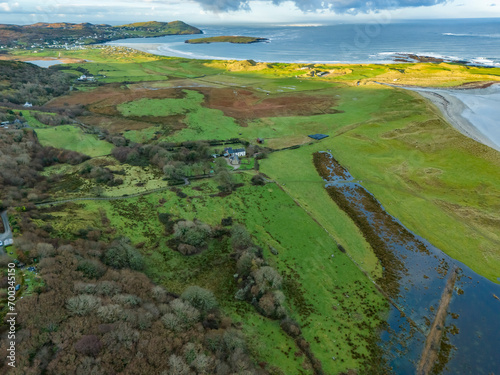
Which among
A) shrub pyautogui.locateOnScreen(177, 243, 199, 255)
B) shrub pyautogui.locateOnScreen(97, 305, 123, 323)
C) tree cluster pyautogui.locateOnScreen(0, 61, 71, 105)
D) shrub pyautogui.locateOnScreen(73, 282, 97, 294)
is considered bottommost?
shrub pyautogui.locateOnScreen(177, 243, 199, 255)

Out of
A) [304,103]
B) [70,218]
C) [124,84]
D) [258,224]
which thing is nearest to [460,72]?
[304,103]

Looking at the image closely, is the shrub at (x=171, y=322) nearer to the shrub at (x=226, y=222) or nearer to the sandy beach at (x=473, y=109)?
the shrub at (x=226, y=222)

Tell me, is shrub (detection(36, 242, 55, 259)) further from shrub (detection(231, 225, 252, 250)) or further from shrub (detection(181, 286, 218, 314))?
shrub (detection(231, 225, 252, 250))

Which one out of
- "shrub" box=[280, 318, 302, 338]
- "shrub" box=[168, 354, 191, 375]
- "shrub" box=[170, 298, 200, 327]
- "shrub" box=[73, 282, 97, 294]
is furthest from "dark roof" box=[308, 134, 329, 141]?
"shrub" box=[168, 354, 191, 375]

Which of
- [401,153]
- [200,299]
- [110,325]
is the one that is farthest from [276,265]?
[401,153]

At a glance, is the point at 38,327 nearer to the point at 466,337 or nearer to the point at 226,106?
the point at 466,337

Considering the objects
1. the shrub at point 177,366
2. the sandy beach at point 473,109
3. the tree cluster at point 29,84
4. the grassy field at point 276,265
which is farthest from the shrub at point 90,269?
the tree cluster at point 29,84

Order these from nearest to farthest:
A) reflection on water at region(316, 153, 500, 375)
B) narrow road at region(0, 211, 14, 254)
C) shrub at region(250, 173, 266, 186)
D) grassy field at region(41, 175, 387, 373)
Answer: reflection on water at region(316, 153, 500, 375) → grassy field at region(41, 175, 387, 373) → narrow road at region(0, 211, 14, 254) → shrub at region(250, 173, 266, 186)

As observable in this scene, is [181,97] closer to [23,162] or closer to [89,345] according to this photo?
[23,162]
